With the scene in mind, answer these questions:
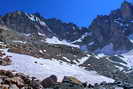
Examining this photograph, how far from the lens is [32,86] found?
31.8 meters

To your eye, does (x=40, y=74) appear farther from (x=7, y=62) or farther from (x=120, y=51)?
(x=120, y=51)

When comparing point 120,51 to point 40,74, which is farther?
point 120,51

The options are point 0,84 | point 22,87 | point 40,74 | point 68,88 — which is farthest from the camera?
point 40,74

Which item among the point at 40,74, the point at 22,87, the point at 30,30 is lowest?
the point at 22,87

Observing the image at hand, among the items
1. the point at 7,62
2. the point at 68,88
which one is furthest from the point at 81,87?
the point at 7,62

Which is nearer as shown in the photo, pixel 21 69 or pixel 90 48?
pixel 21 69

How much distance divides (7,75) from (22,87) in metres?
4.27

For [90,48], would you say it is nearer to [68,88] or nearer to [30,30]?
[30,30]

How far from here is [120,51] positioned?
183125 mm

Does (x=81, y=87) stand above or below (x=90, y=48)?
below

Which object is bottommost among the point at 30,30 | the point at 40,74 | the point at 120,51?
the point at 40,74

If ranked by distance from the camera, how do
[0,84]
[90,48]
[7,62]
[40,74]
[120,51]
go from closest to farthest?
[0,84]
[40,74]
[7,62]
[120,51]
[90,48]

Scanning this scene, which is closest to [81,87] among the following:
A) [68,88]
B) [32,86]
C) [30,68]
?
[68,88]

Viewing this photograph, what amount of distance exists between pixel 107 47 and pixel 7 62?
154m
